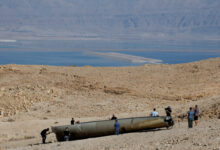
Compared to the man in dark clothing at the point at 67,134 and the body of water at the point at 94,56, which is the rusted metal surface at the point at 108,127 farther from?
the body of water at the point at 94,56

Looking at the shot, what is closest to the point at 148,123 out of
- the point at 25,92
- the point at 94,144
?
the point at 94,144

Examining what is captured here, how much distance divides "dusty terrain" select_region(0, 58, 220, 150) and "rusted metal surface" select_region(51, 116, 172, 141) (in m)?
0.54

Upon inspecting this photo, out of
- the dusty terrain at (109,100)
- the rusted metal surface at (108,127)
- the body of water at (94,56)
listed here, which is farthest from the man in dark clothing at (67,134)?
the body of water at (94,56)

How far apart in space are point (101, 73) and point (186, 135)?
67.1ft

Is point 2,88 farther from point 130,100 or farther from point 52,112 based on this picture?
point 130,100

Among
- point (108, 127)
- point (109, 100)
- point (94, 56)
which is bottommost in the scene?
point (108, 127)

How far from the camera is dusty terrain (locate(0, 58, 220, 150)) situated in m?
16.2

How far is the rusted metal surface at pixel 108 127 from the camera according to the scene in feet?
58.4

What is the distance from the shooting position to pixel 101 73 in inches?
1388

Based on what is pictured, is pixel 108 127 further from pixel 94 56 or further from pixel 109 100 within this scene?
pixel 94 56

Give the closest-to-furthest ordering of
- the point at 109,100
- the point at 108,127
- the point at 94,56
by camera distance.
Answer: the point at 108,127
the point at 109,100
the point at 94,56

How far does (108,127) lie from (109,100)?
10.3 metres

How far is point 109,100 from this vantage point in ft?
93.4

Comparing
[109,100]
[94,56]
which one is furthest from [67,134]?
[94,56]
